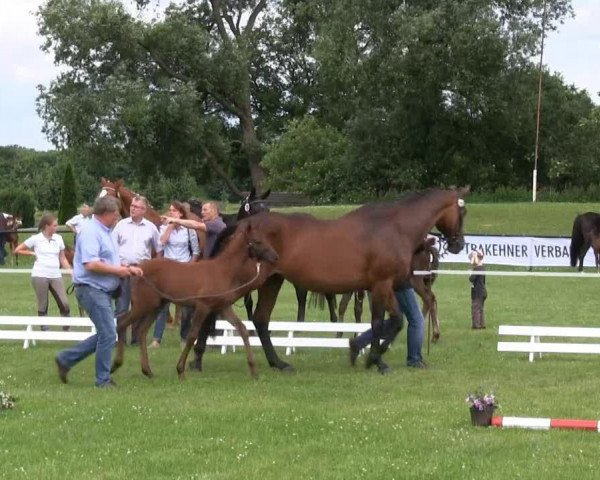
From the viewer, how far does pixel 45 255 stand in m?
13.4

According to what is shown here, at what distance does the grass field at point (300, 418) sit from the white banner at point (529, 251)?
14.1 metres

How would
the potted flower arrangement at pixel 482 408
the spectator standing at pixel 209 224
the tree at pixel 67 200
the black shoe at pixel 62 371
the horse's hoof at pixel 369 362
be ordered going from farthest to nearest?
the tree at pixel 67 200, the spectator standing at pixel 209 224, the horse's hoof at pixel 369 362, the black shoe at pixel 62 371, the potted flower arrangement at pixel 482 408

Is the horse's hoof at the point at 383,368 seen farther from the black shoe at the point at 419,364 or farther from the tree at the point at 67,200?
the tree at the point at 67,200

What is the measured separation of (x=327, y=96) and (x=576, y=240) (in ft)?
92.4

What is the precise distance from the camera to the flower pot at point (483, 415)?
734 cm

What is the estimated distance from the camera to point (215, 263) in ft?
34.0

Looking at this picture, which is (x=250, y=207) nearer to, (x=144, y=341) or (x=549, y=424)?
(x=144, y=341)

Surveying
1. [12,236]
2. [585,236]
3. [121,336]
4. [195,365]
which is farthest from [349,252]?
[12,236]

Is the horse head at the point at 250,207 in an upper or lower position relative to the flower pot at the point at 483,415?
upper

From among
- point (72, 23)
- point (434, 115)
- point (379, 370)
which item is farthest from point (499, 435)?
point (72, 23)

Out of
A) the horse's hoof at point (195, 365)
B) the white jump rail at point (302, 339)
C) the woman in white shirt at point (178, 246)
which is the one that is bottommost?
the horse's hoof at point (195, 365)

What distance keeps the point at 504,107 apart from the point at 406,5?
639 cm

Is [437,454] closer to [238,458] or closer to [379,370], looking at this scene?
[238,458]

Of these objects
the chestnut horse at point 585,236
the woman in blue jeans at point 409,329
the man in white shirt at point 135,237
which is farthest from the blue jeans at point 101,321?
the chestnut horse at point 585,236
